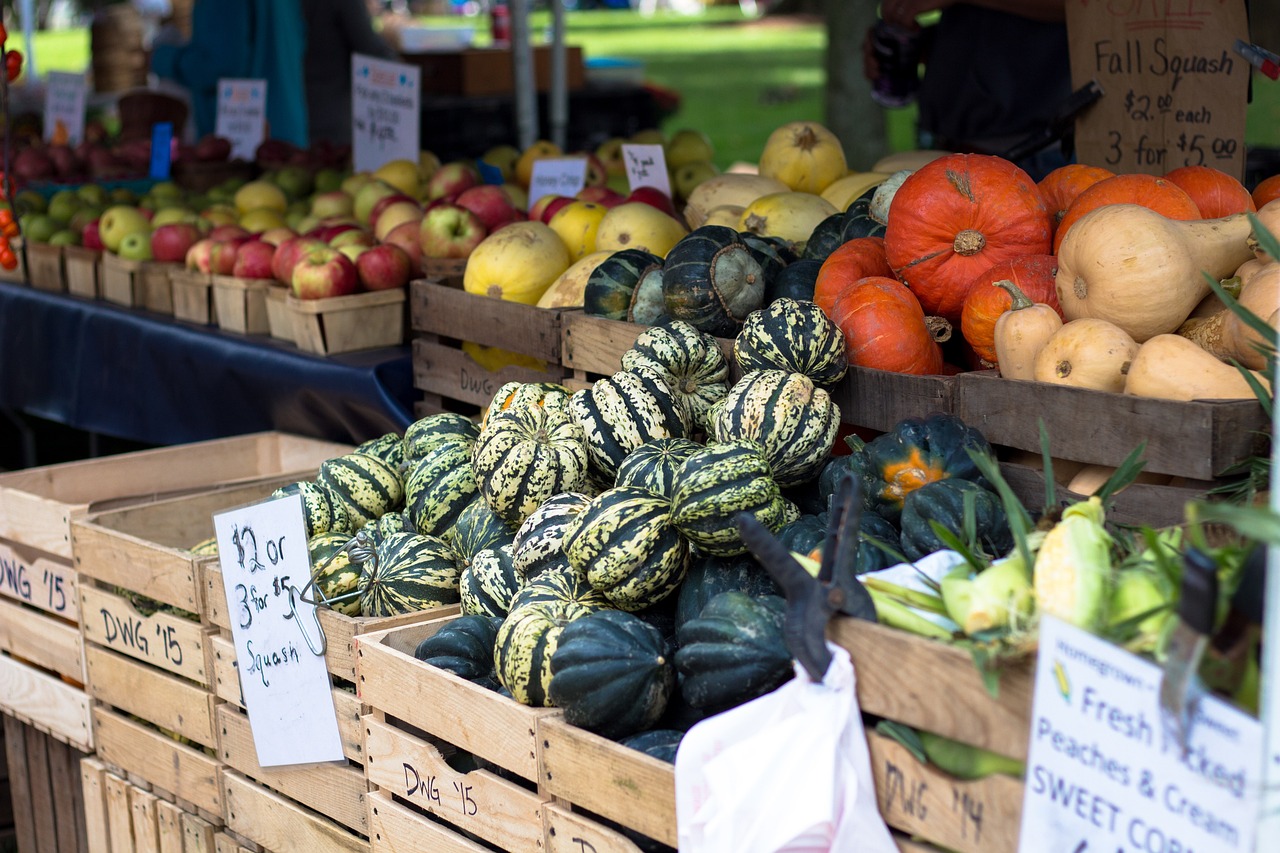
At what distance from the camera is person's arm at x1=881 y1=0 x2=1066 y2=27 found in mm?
4766

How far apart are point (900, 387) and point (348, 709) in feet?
3.94

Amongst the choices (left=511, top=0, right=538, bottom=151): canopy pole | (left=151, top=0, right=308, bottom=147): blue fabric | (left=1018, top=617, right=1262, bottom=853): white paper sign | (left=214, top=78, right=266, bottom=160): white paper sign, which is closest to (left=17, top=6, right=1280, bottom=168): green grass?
(left=151, top=0, right=308, bottom=147): blue fabric

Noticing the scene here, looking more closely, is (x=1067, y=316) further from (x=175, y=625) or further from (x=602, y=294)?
(x=175, y=625)

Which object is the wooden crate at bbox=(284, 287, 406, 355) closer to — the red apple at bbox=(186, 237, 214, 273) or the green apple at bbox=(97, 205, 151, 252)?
the red apple at bbox=(186, 237, 214, 273)

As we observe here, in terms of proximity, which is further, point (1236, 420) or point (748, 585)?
point (748, 585)

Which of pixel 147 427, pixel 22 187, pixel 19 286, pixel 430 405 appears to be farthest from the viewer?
pixel 22 187

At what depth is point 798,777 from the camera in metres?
1.57

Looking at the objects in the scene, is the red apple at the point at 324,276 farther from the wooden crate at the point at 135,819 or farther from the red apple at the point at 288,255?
the wooden crate at the point at 135,819

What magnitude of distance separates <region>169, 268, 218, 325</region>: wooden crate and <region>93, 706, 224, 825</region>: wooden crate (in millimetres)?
1661

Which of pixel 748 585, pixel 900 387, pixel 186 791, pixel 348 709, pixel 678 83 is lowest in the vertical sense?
pixel 186 791

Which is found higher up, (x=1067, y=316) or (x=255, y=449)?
(x=1067, y=316)

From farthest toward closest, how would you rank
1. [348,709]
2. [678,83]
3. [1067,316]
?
[678,83] → [348,709] → [1067,316]

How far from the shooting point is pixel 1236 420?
1832 millimetres

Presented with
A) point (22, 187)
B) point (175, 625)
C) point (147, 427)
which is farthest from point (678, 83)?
point (175, 625)
